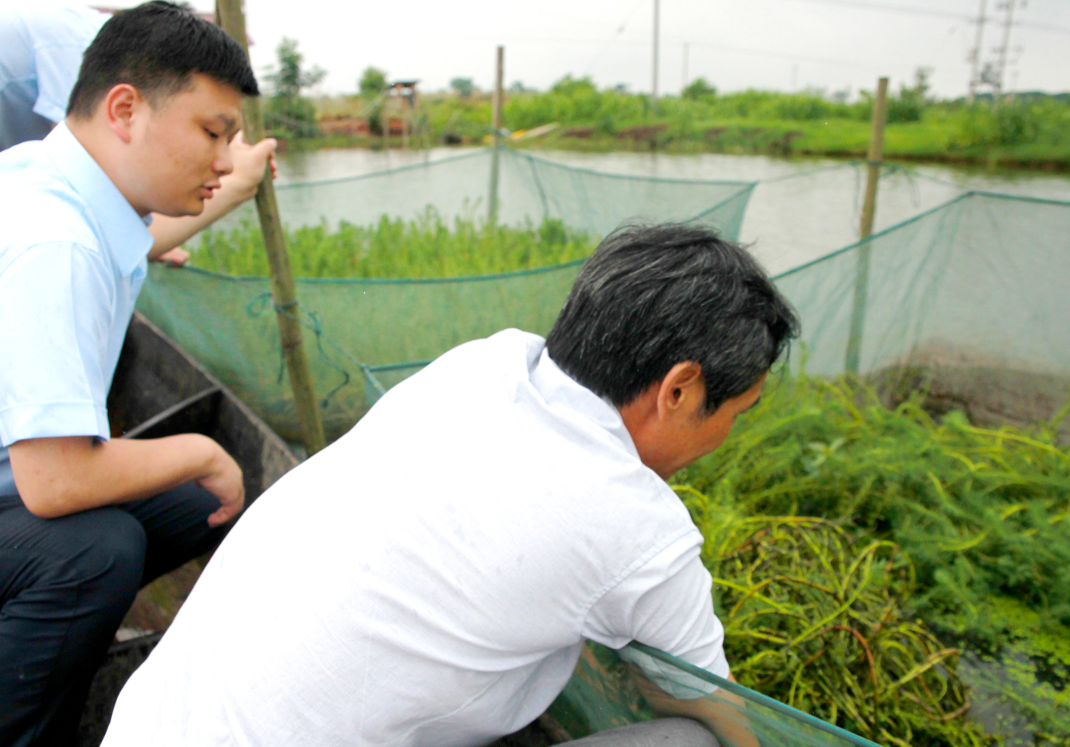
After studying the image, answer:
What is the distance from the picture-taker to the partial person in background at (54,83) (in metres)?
1.85

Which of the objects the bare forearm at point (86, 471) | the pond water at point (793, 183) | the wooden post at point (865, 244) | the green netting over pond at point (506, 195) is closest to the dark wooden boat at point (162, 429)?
the bare forearm at point (86, 471)

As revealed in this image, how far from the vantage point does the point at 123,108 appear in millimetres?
1325

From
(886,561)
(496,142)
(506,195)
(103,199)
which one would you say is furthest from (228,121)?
(496,142)

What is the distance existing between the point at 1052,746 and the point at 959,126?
14.2m

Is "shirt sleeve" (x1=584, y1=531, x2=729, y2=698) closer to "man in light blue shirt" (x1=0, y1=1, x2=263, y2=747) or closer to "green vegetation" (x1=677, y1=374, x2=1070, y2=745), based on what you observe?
"green vegetation" (x1=677, y1=374, x2=1070, y2=745)

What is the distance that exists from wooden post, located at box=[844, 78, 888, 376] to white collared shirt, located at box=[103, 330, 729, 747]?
2.34 meters

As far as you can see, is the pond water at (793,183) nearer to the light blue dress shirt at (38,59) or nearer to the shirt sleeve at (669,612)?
the shirt sleeve at (669,612)

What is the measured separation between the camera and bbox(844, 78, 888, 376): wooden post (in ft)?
9.55

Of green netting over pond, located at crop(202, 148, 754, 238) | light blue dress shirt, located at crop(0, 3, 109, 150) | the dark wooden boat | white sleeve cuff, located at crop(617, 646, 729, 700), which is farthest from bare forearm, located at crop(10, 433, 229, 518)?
green netting over pond, located at crop(202, 148, 754, 238)

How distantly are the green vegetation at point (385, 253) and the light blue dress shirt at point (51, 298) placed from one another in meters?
2.17

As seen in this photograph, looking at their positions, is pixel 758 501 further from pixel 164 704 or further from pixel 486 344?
pixel 164 704

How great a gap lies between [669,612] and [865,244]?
2.40 meters

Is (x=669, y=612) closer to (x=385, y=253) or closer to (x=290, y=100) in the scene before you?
(x=385, y=253)

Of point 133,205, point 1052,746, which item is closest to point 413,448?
point 133,205
